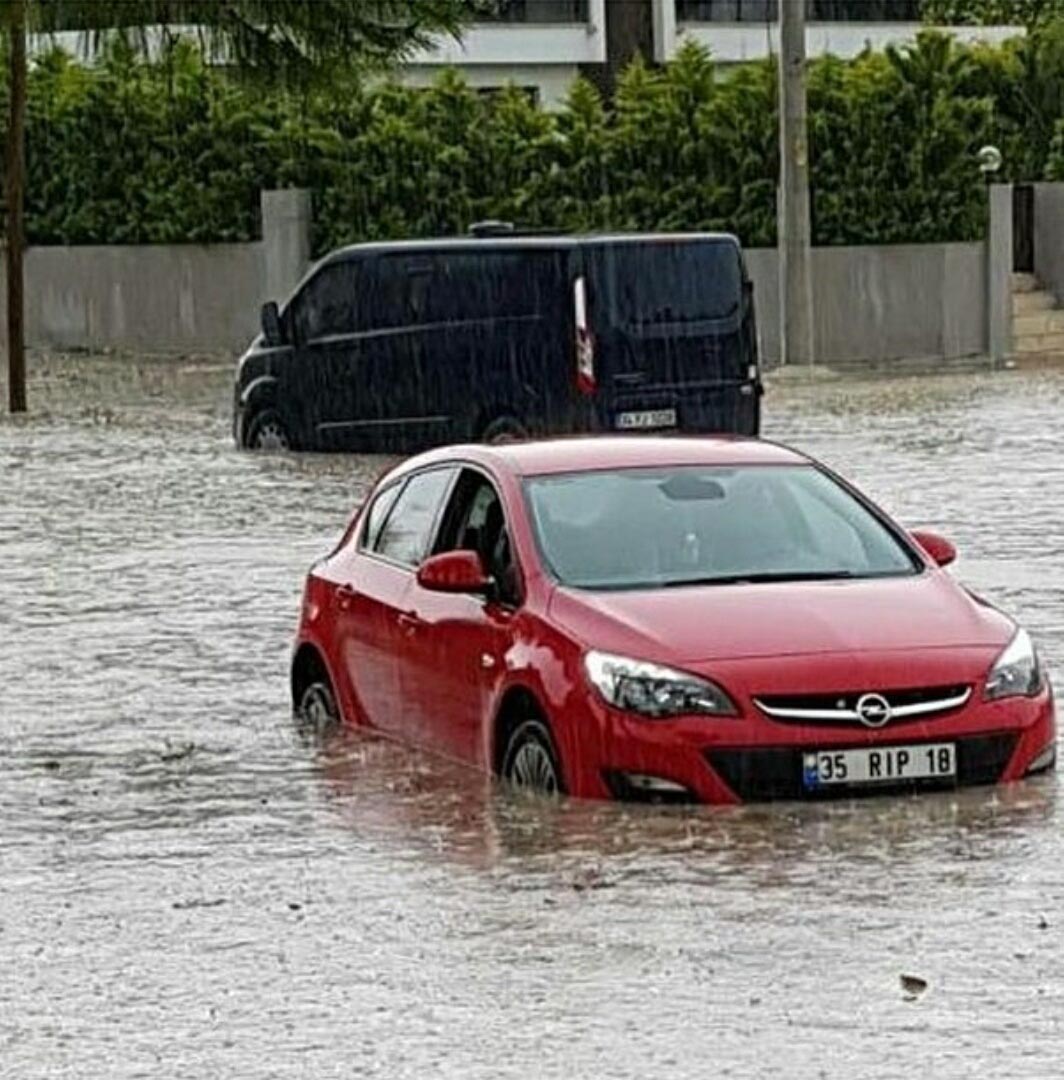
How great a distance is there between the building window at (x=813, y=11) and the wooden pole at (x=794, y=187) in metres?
22.4

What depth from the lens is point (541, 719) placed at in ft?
40.9

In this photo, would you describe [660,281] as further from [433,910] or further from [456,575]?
[433,910]

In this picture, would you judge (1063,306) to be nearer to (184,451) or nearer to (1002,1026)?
(184,451)

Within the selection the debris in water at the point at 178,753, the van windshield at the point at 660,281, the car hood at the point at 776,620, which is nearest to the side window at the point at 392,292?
the van windshield at the point at 660,281

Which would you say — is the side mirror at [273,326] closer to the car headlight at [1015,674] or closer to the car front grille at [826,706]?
the car headlight at [1015,674]

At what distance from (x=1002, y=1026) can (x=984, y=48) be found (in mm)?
38369

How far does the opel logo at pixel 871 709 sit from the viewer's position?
12.0 meters

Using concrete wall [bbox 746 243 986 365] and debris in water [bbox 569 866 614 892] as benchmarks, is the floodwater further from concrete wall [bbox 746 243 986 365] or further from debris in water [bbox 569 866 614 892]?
concrete wall [bbox 746 243 986 365]

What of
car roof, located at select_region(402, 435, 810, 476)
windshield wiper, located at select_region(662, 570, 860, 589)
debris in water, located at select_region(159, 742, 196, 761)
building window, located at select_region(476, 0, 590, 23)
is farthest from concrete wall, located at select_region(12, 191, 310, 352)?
windshield wiper, located at select_region(662, 570, 860, 589)

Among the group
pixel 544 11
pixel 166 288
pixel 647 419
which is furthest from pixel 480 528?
pixel 544 11

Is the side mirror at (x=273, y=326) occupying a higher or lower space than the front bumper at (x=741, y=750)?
higher

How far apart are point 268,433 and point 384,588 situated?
17.2m

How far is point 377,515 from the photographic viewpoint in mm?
14680

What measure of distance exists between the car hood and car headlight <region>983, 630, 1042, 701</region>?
0.21ft
